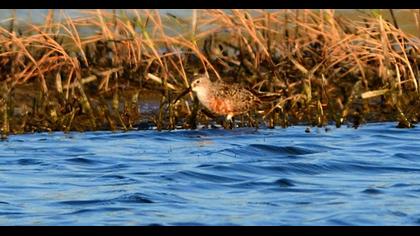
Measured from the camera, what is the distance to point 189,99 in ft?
50.4

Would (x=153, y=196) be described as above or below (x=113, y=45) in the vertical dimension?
below

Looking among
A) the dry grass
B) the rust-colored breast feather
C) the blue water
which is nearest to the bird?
the rust-colored breast feather

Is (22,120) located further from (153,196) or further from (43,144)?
(153,196)

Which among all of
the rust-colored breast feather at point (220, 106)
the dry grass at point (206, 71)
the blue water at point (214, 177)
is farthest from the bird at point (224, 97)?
the blue water at point (214, 177)

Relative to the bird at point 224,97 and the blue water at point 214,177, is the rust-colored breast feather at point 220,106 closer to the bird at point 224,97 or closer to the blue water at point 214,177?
the bird at point 224,97

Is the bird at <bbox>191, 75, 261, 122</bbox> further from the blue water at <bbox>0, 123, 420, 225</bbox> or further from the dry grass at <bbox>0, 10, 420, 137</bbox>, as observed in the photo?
the blue water at <bbox>0, 123, 420, 225</bbox>

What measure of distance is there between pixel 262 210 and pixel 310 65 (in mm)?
5402

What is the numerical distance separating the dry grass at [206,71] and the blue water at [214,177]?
0.89 ft

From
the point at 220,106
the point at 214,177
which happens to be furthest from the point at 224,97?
the point at 214,177

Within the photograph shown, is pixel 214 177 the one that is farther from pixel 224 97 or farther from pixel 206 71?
pixel 206 71
